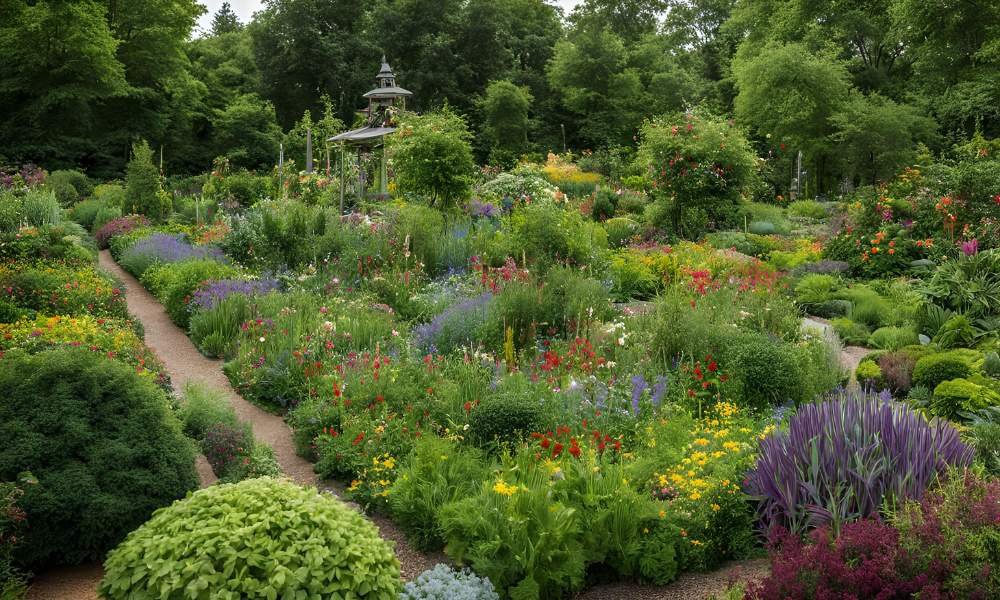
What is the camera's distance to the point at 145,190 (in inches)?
658

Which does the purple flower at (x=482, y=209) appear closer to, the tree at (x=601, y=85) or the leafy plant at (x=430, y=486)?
the leafy plant at (x=430, y=486)

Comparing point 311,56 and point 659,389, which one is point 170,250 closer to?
point 659,389

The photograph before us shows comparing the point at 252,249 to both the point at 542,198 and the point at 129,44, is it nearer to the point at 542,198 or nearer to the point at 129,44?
the point at 542,198

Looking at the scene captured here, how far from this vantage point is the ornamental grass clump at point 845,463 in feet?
13.8

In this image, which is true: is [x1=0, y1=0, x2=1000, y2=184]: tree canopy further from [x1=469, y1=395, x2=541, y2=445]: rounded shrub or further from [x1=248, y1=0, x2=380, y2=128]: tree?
[x1=469, y1=395, x2=541, y2=445]: rounded shrub

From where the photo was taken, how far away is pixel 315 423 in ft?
19.9

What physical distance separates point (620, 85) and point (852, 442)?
29.9m

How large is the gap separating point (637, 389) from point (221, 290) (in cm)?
565

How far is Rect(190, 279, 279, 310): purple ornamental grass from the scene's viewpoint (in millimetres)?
9281

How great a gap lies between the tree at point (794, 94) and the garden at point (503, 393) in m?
8.40

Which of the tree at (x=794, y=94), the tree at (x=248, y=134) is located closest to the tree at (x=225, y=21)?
the tree at (x=248, y=134)

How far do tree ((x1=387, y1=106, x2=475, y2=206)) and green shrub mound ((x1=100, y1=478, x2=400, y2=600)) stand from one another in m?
10.3

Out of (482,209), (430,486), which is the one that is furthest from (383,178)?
(430,486)

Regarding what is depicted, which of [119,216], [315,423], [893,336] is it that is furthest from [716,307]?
A: [119,216]
